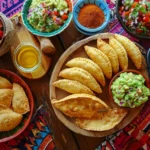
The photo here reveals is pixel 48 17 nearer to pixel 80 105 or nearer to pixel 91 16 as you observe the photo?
pixel 91 16

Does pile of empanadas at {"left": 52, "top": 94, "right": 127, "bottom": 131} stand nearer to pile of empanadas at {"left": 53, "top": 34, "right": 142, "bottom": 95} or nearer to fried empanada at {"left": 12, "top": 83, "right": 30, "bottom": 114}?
pile of empanadas at {"left": 53, "top": 34, "right": 142, "bottom": 95}

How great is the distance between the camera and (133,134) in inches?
84.0

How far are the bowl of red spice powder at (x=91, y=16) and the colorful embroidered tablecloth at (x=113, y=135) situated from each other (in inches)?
3.1

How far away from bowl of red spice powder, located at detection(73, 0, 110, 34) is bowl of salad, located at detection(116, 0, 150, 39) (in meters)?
0.10

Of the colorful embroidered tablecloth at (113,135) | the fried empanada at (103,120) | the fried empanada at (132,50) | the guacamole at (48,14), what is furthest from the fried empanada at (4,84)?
the fried empanada at (132,50)

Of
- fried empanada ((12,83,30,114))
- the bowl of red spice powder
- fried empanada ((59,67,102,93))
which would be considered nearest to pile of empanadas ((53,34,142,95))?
fried empanada ((59,67,102,93))

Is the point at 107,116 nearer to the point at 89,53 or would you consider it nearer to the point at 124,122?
the point at 124,122

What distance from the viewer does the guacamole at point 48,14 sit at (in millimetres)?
2031

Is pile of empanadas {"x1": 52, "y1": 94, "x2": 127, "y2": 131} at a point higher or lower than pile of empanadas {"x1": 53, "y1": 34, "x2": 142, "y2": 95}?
lower

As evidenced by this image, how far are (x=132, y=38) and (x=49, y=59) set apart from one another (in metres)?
0.48

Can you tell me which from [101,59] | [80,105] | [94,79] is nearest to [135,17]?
[101,59]

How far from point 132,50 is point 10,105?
0.74 m

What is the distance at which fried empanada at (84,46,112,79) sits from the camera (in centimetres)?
198

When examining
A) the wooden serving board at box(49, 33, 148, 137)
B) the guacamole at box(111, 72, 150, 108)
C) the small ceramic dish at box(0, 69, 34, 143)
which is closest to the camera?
the guacamole at box(111, 72, 150, 108)
